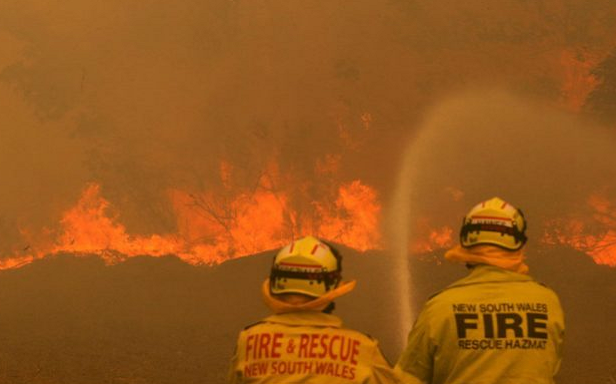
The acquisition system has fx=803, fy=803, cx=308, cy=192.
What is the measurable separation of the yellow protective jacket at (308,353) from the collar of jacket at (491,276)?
0.60 m

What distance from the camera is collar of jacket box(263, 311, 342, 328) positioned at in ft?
10.1

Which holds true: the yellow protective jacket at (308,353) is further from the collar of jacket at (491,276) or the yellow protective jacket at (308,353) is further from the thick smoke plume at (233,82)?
the thick smoke plume at (233,82)

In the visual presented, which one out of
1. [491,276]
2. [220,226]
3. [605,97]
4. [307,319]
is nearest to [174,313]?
[220,226]

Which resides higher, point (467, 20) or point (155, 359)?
point (467, 20)

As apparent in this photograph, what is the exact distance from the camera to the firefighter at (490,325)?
3359 millimetres

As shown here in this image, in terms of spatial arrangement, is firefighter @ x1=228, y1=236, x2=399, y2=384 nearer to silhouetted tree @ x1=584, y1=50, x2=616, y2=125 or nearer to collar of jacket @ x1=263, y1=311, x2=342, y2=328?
collar of jacket @ x1=263, y1=311, x2=342, y2=328

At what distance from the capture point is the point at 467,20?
18.4 m

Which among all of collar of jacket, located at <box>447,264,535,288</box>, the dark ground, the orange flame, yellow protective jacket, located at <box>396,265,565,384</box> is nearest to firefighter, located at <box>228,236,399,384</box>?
yellow protective jacket, located at <box>396,265,565,384</box>

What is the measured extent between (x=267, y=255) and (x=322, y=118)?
4010 millimetres

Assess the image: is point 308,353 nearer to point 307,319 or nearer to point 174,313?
point 307,319

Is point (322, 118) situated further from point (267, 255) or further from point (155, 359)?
point (155, 359)

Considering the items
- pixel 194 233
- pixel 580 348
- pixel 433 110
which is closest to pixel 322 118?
pixel 433 110

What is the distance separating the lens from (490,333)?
3371 mm

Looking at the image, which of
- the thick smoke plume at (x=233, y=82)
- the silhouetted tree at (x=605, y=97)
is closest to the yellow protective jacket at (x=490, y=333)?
the thick smoke plume at (x=233, y=82)
